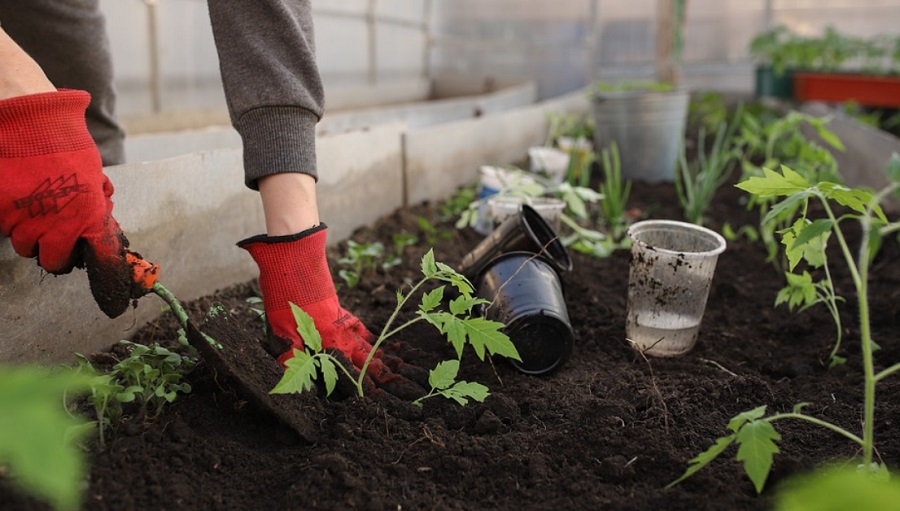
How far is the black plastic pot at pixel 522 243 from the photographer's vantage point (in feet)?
5.92

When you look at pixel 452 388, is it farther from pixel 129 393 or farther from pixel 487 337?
pixel 129 393

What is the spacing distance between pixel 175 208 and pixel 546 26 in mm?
7935

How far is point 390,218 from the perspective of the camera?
2809 mm

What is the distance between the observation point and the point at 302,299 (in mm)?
1479

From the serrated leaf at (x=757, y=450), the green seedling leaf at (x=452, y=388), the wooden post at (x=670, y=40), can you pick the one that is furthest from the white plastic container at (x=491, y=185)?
the wooden post at (x=670, y=40)

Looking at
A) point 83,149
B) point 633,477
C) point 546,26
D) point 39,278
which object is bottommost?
point 633,477

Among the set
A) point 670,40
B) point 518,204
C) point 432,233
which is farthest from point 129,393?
point 670,40

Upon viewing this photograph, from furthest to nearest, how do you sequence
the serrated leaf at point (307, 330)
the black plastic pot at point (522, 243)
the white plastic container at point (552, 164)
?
1. the white plastic container at point (552, 164)
2. the black plastic pot at point (522, 243)
3. the serrated leaf at point (307, 330)

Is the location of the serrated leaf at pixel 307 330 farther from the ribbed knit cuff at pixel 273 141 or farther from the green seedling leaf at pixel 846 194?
the green seedling leaf at pixel 846 194

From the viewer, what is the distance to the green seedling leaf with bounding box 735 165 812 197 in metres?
1.15

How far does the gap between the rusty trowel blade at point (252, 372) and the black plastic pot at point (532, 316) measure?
0.46 meters

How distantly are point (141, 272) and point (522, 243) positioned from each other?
0.88 meters

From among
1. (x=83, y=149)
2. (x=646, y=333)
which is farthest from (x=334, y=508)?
(x=646, y=333)

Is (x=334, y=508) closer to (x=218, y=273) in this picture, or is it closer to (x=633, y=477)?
(x=633, y=477)
